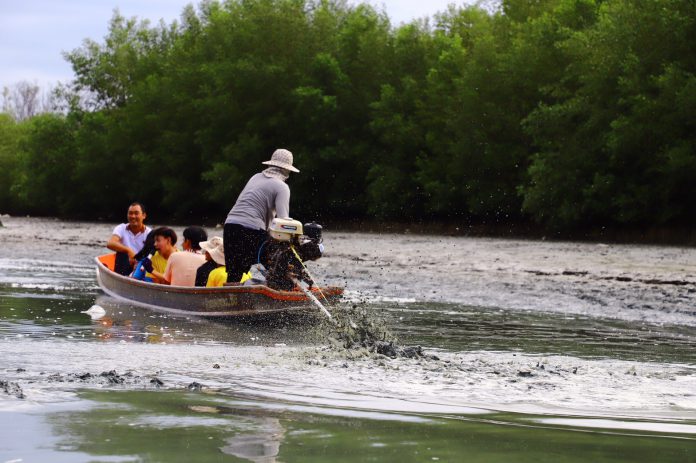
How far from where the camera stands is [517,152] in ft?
162

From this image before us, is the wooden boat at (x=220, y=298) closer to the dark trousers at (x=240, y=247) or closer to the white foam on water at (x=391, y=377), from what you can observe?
the dark trousers at (x=240, y=247)

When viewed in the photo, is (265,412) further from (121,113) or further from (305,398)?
(121,113)

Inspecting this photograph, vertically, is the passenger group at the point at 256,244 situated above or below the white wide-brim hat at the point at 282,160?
below

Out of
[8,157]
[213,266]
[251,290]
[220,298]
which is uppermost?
[8,157]

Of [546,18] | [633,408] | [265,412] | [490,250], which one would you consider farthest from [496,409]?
[546,18]

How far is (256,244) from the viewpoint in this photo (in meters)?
13.1

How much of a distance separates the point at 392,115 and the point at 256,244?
4492 cm

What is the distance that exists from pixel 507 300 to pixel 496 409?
9767mm

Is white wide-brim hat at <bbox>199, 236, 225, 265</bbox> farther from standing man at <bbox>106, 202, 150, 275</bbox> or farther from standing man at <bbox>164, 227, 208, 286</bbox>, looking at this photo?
standing man at <bbox>106, 202, 150, 275</bbox>

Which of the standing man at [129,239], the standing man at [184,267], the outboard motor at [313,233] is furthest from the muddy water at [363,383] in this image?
the outboard motor at [313,233]

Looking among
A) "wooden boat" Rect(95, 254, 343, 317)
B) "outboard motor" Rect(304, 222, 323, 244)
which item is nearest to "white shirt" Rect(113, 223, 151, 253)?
"wooden boat" Rect(95, 254, 343, 317)

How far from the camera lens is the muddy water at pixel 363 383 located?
229 inches

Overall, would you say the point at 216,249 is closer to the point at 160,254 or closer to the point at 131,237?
the point at 160,254

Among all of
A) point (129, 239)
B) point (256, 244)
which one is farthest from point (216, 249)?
point (129, 239)
